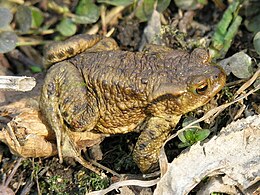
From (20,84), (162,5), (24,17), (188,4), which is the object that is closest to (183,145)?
(20,84)

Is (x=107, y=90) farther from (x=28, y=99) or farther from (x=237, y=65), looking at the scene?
(x=237, y=65)

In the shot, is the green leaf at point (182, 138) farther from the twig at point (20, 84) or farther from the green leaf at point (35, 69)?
the green leaf at point (35, 69)

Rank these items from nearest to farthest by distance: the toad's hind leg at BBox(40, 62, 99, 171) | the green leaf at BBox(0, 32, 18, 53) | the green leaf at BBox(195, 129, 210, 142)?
the green leaf at BBox(195, 129, 210, 142), the toad's hind leg at BBox(40, 62, 99, 171), the green leaf at BBox(0, 32, 18, 53)

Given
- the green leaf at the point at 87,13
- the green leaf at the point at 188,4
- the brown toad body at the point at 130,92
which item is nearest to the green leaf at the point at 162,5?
the green leaf at the point at 188,4

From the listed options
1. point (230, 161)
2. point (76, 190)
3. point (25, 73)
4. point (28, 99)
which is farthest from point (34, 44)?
point (230, 161)

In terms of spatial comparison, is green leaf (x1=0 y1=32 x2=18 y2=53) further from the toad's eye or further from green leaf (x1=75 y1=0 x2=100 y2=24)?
the toad's eye

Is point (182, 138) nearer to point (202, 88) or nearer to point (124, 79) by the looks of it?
point (202, 88)

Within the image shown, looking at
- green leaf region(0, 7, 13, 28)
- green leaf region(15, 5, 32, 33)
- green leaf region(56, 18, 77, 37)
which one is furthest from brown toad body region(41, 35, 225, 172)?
green leaf region(15, 5, 32, 33)
